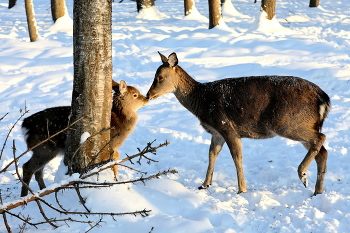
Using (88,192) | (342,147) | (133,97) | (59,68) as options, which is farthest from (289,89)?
(59,68)

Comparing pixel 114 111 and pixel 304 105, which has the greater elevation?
pixel 304 105

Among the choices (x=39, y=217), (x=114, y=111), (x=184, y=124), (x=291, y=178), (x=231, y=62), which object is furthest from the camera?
(x=231, y=62)

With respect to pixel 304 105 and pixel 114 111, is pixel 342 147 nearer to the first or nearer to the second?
pixel 304 105

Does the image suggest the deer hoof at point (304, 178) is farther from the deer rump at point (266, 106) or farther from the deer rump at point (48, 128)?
the deer rump at point (48, 128)

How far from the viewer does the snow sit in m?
4.84

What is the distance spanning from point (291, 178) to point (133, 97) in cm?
302

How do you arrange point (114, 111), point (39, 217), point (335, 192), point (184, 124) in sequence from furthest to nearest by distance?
1. point (184, 124)
2. point (114, 111)
3. point (335, 192)
4. point (39, 217)

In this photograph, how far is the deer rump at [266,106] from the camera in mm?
5984

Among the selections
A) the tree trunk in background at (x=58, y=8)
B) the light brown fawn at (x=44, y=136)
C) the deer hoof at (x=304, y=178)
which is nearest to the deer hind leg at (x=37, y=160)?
the light brown fawn at (x=44, y=136)

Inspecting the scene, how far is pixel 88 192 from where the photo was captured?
478 centimetres

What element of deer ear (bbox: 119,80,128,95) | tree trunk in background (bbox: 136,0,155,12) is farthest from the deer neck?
tree trunk in background (bbox: 136,0,155,12)

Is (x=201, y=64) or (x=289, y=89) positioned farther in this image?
(x=201, y=64)

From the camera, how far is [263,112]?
616 centimetres

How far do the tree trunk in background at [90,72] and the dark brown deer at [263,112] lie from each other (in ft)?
6.49
